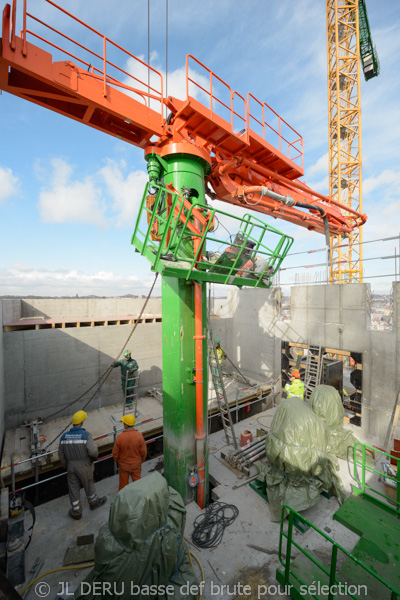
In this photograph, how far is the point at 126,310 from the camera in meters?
13.4

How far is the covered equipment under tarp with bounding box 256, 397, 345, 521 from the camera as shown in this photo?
4660mm

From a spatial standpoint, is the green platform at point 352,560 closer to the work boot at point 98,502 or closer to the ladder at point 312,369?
the work boot at point 98,502

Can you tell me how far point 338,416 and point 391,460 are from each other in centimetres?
135

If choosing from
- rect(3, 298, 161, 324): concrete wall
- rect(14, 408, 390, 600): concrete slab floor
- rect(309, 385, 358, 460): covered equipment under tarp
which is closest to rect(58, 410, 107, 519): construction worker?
rect(14, 408, 390, 600): concrete slab floor

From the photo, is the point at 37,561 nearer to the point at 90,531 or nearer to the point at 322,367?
the point at 90,531

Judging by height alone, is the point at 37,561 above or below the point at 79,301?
below

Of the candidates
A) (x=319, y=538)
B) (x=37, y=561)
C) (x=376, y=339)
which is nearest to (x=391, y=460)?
(x=319, y=538)

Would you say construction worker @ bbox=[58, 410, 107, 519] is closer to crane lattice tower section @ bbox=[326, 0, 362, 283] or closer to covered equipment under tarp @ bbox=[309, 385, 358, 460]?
covered equipment under tarp @ bbox=[309, 385, 358, 460]

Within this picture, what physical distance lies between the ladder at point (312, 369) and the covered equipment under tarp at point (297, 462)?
4331 mm

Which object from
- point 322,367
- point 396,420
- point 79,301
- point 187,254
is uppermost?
point 187,254

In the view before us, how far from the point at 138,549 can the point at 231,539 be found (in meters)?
2.38

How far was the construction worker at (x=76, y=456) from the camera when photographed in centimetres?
482

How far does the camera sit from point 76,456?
484cm

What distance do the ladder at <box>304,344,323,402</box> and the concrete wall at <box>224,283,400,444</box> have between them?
14.1 inches
